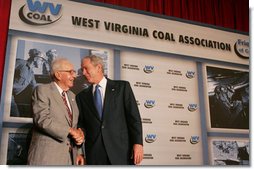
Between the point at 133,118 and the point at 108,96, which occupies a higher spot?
the point at 108,96

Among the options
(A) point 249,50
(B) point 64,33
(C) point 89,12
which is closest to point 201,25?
(A) point 249,50

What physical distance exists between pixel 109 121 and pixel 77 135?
27 centimetres

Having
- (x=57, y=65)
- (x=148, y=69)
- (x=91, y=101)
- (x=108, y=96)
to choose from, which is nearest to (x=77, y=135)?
(x=91, y=101)

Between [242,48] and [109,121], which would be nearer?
[109,121]

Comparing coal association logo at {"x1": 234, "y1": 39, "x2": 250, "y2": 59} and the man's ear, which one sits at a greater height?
coal association logo at {"x1": 234, "y1": 39, "x2": 250, "y2": 59}

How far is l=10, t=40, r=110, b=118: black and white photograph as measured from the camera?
7.90ft

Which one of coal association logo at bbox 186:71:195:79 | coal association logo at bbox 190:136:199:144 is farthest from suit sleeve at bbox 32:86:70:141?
coal association logo at bbox 186:71:195:79

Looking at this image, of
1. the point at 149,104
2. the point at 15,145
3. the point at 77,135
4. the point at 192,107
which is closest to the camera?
the point at 15,145

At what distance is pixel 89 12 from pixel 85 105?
82 cm

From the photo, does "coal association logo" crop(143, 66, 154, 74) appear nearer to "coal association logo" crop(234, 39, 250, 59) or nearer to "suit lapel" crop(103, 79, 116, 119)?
"suit lapel" crop(103, 79, 116, 119)

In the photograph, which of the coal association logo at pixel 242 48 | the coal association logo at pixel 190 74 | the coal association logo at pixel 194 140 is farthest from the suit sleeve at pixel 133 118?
the coal association logo at pixel 242 48

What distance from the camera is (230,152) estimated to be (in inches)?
116

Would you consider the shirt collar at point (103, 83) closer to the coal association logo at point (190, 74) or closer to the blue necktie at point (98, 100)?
the blue necktie at point (98, 100)

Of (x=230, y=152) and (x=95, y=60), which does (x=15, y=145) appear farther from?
(x=230, y=152)
